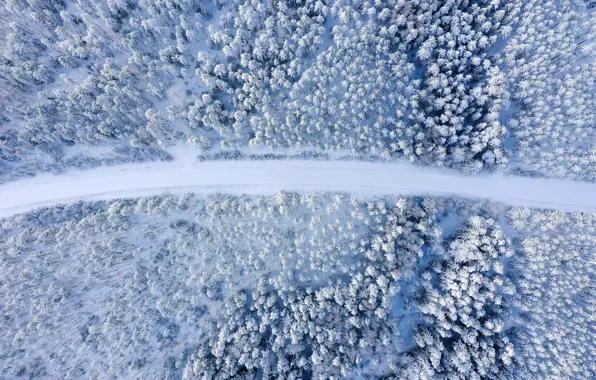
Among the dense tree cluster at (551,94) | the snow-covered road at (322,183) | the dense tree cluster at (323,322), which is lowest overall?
the dense tree cluster at (323,322)

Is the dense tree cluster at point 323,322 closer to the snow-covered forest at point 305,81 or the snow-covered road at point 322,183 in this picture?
the snow-covered road at point 322,183

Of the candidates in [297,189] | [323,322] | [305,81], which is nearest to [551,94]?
[305,81]

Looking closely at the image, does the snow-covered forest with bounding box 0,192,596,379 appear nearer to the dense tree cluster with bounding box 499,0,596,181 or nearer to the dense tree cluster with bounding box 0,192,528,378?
the dense tree cluster with bounding box 0,192,528,378

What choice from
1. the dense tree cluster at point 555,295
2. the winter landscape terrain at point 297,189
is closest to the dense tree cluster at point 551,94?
the winter landscape terrain at point 297,189

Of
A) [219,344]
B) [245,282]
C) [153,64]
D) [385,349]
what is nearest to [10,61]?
[153,64]

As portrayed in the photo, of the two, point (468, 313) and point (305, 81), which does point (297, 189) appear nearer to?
point (305, 81)
